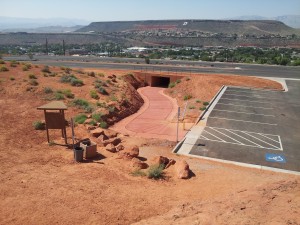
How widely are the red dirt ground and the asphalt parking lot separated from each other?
2.11 m

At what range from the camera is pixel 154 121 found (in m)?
29.6

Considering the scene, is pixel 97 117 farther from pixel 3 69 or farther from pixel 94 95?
pixel 3 69

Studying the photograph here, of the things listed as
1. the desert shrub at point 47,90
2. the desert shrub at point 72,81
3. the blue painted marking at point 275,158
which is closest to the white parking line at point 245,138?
the blue painted marking at point 275,158

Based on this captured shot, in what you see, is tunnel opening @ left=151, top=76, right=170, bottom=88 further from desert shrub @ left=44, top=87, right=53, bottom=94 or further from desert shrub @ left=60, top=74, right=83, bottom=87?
desert shrub @ left=44, top=87, right=53, bottom=94

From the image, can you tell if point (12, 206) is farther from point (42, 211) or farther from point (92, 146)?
point (92, 146)

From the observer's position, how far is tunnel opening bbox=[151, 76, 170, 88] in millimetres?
52372

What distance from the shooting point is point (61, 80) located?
35.6 metres

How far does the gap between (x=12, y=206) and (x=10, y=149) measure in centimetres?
Result: 700

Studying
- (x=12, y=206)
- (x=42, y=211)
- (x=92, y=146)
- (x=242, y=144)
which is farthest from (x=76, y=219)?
(x=242, y=144)

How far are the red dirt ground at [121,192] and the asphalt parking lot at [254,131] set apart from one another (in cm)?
211

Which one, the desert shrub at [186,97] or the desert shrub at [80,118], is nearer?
the desert shrub at [80,118]

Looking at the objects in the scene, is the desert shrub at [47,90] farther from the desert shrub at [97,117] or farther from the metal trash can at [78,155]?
the metal trash can at [78,155]

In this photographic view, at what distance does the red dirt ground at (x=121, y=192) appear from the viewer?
420 inches

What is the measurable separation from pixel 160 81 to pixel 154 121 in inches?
965
